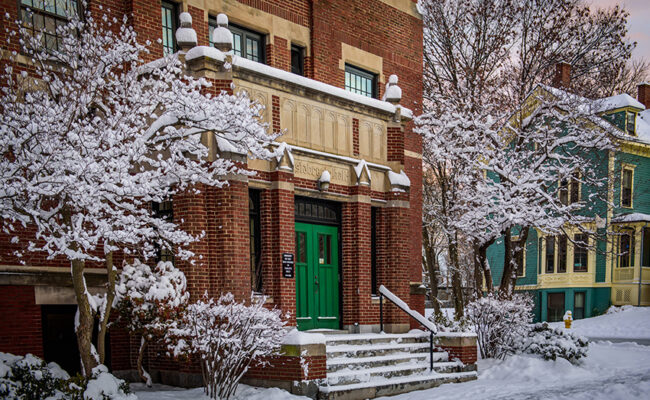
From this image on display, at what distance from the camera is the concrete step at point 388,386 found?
10.3 metres

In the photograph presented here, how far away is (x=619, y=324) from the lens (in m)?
26.2

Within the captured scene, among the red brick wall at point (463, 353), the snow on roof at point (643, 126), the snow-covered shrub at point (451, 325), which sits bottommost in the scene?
the red brick wall at point (463, 353)

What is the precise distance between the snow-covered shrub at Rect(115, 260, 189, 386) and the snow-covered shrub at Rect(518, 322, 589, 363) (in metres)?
8.79

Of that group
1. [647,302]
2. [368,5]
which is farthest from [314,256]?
[647,302]

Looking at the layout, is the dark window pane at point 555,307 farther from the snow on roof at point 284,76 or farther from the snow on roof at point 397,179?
the snow on roof at point 284,76

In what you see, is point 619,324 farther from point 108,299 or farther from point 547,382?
point 108,299

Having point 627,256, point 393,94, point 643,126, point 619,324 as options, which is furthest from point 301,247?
point 643,126

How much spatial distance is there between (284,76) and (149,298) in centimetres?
502

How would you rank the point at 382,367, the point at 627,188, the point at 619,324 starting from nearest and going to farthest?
the point at 382,367
the point at 619,324
the point at 627,188

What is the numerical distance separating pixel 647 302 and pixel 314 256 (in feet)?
77.1

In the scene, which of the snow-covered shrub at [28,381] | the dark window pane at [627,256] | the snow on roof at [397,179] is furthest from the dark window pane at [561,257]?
the snow-covered shrub at [28,381]

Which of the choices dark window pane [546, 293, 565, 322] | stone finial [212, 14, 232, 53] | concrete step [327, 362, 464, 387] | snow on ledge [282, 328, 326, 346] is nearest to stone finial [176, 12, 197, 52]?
stone finial [212, 14, 232, 53]

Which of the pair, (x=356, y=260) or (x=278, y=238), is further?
(x=356, y=260)

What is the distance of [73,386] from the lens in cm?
788
